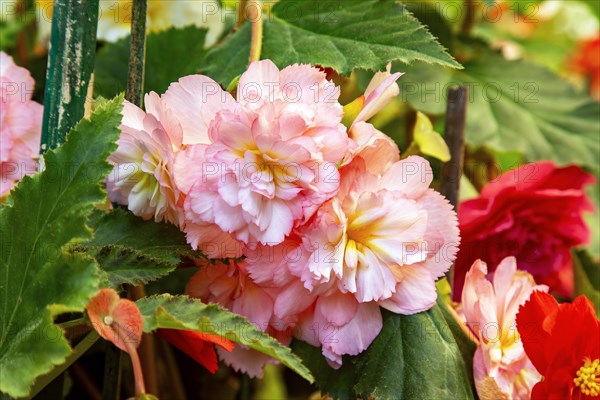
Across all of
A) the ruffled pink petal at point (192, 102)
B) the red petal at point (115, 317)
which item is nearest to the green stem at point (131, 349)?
the red petal at point (115, 317)

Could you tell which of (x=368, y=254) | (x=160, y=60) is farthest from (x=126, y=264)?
(x=160, y=60)

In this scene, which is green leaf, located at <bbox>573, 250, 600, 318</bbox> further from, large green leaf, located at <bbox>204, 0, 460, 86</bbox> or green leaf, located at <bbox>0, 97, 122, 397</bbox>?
green leaf, located at <bbox>0, 97, 122, 397</bbox>

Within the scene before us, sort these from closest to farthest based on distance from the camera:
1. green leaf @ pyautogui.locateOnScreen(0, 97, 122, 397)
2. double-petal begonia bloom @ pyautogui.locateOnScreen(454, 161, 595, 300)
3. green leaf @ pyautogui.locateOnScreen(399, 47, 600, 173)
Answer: green leaf @ pyautogui.locateOnScreen(0, 97, 122, 397) → double-petal begonia bloom @ pyautogui.locateOnScreen(454, 161, 595, 300) → green leaf @ pyautogui.locateOnScreen(399, 47, 600, 173)

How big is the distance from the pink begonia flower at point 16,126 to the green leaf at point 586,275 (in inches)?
16.6

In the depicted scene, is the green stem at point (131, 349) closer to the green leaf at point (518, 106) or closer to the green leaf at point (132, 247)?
the green leaf at point (132, 247)

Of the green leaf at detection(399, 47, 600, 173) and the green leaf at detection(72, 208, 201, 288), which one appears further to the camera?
the green leaf at detection(399, 47, 600, 173)

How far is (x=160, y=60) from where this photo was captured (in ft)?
1.87

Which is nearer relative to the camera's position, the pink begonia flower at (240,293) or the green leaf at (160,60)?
the pink begonia flower at (240,293)

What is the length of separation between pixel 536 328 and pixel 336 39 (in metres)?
0.21

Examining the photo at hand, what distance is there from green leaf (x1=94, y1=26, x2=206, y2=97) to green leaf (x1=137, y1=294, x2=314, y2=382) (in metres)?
0.24

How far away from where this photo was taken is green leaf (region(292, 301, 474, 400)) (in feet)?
1.33

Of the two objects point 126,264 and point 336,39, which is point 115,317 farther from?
point 336,39

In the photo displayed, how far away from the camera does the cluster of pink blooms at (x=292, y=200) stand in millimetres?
377

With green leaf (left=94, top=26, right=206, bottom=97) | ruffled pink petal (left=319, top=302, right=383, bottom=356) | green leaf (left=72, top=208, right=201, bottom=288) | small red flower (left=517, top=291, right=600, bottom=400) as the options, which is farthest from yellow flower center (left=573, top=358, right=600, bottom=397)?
green leaf (left=94, top=26, right=206, bottom=97)
